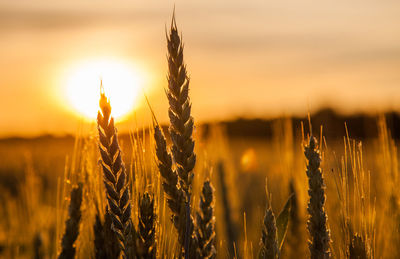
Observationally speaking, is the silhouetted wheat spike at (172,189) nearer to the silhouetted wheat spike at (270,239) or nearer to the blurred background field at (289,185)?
the blurred background field at (289,185)

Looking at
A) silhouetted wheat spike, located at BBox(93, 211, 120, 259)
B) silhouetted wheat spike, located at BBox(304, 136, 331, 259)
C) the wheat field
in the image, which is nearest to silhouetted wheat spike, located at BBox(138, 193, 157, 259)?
the wheat field

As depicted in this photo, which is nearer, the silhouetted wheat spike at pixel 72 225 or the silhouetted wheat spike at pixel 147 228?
the silhouetted wheat spike at pixel 147 228

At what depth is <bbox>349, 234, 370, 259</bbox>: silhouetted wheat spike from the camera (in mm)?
2049

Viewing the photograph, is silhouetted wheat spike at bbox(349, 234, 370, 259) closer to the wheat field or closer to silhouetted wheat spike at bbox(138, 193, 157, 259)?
the wheat field

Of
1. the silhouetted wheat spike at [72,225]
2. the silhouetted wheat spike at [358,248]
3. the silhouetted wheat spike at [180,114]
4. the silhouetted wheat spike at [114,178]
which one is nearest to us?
the silhouetted wheat spike at [114,178]

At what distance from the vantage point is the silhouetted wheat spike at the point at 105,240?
2168mm

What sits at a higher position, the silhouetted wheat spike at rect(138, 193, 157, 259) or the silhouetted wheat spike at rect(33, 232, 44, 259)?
the silhouetted wheat spike at rect(138, 193, 157, 259)

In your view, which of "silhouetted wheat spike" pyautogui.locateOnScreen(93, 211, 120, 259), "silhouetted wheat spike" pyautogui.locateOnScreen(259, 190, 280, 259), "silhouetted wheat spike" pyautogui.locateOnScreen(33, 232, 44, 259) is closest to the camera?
"silhouetted wheat spike" pyautogui.locateOnScreen(259, 190, 280, 259)

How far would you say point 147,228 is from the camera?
178 cm

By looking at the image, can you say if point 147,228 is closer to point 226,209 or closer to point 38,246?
Answer: point 38,246

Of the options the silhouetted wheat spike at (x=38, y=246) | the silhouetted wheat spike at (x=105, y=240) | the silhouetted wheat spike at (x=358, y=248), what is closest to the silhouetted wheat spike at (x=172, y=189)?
the silhouetted wheat spike at (x=105, y=240)

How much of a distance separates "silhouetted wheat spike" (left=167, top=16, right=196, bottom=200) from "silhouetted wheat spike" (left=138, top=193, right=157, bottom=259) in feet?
0.50

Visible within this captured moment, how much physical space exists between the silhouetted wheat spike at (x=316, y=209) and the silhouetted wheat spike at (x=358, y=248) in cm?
19

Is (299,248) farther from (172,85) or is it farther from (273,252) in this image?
(172,85)
